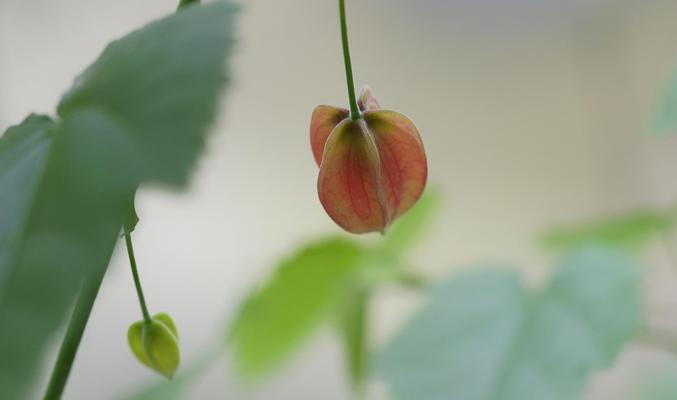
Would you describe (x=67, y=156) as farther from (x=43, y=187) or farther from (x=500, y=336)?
(x=500, y=336)

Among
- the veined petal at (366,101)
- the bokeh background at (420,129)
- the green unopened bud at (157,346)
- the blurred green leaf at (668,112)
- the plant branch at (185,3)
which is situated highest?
the plant branch at (185,3)

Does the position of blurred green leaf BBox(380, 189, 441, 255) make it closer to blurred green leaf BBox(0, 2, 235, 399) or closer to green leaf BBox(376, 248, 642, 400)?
green leaf BBox(376, 248, 642, 400)

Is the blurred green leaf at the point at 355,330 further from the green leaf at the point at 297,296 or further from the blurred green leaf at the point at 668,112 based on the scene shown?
the blurred green leaf at the point at 668,112

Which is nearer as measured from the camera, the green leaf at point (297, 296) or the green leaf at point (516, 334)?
the green leaf at point (516, 334)

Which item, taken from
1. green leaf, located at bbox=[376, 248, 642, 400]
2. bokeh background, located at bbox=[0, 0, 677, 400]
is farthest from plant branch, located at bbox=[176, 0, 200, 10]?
bokeh background, located at bbox=[0, 0, 677, 400]

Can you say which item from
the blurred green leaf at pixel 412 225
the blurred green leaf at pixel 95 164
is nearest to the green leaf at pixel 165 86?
the blurred green leaf at pixel 95 164

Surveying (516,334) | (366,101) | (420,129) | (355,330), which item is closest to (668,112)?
(516,334)

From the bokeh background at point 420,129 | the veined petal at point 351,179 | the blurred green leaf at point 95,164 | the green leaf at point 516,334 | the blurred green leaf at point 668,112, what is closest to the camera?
the blurred green leaf at point 95,164

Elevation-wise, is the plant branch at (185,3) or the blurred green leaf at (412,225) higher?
the plant branch at (185,3)

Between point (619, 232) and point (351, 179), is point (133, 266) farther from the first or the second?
point (619, 232)
